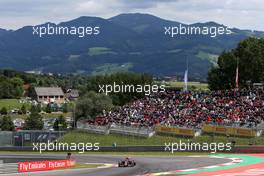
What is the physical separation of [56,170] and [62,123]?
5340 centimetres

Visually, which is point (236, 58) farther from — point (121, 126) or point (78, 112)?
point (121, 126)

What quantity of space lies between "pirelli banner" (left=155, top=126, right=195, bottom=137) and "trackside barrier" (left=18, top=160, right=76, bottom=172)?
1697cm

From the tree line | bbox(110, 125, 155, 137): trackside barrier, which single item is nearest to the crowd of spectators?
bbox(110, 125, 155, 137): trackside barrier

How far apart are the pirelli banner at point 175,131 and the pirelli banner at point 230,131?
1.27m

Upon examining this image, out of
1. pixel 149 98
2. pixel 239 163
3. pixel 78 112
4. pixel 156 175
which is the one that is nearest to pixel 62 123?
pixel 78 112

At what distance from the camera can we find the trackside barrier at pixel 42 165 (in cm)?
3148

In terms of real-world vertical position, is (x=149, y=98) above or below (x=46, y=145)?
above

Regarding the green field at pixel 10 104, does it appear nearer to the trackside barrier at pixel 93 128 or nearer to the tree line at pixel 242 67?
the tree line at pixel 242 67

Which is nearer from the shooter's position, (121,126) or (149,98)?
(121,126)

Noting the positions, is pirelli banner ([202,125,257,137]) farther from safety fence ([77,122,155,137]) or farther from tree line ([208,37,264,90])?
tree line ([208,37,264,90])

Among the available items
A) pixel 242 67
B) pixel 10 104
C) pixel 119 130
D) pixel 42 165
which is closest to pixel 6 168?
pixel 42 165

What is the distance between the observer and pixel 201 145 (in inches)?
1892

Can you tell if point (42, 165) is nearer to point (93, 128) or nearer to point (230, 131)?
point (230, 131)

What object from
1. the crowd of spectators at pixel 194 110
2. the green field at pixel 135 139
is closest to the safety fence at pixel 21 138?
the green field at pixel 135 139
